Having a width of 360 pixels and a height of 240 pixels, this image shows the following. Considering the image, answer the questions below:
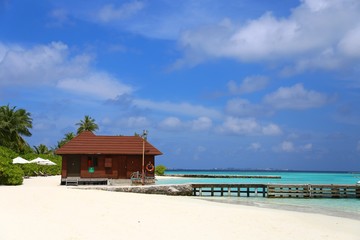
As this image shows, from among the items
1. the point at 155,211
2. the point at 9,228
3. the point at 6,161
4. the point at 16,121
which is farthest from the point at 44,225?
the point at 16,121

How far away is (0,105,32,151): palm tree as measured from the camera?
196 ft

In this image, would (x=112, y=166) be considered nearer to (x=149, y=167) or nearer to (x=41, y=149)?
(x=149, y=167)

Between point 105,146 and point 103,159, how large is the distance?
1231 mm

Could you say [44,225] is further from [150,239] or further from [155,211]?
[155,211]

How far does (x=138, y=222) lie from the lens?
53.9 feet

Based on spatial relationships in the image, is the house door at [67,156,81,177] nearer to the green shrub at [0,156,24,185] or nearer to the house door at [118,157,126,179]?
the house door at [118,157,126,179]

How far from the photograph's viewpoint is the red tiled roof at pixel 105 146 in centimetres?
3734

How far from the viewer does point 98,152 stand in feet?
123

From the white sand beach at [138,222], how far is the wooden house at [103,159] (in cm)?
1477

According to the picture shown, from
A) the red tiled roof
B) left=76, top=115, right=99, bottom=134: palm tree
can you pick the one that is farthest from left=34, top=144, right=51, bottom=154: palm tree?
the red tiled roof

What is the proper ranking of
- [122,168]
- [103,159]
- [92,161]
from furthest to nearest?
[122,168] → [103,159] → [92,161]

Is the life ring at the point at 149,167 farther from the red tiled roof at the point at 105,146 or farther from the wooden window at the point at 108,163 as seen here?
the wooden window at the point at 108,163

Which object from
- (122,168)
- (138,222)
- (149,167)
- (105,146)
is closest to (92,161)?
(105,146)

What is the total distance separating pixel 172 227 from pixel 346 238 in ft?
21.6
